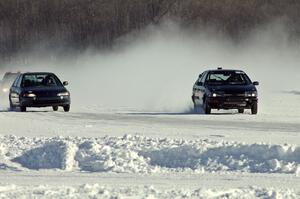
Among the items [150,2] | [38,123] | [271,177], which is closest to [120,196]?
[271,177]

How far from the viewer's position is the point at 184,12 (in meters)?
106

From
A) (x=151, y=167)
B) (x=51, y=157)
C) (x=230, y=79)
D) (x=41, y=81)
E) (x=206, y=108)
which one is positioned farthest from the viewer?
(x=41, y=81)

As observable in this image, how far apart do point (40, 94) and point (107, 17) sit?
83.7 metres

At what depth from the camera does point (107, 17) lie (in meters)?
109

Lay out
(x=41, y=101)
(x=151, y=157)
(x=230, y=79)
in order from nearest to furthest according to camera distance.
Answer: (x=151, y=157), (x=230, y=79), (x=41, y=101)

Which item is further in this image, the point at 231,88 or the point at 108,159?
the point at 231,88

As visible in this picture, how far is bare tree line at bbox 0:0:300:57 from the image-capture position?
101 m

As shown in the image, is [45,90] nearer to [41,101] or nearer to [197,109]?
[41,101]

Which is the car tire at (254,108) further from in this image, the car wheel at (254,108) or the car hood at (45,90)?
the car hood at (45,90)

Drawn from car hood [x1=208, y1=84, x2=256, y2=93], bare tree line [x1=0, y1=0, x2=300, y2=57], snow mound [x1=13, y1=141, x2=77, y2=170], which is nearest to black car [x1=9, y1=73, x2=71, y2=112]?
car hood [x1=208, y1=84, x2=256, y2=93]

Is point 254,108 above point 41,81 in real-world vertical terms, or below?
below

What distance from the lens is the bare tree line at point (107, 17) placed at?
331ft

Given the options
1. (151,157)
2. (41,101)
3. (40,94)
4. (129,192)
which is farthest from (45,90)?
(129,192)

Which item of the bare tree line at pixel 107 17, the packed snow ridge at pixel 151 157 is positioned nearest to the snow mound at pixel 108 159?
the packed snow ridge at pixel 151 157
